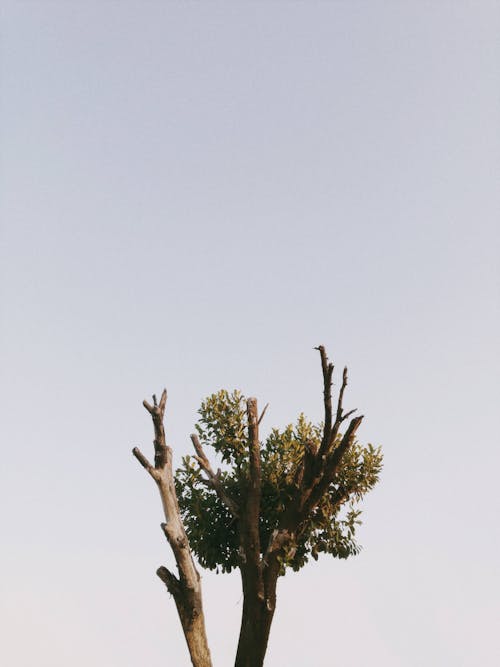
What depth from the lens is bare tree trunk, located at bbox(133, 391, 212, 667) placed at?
13.9 meters

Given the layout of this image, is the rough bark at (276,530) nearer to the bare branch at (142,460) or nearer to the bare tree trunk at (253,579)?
the bare tree trunk at (253,579)

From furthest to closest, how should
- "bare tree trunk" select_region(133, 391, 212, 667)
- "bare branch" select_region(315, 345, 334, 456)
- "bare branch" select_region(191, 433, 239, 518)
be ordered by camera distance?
"bare branch" select_region(191, 433, 239, 518) < "bare branch" select_region(315, 345, 334, 456) < "bare tree trunk" select_region(133, 391, 212, 667)

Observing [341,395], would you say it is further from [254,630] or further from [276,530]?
[254,630]

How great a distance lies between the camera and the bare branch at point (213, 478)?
16.9 meters

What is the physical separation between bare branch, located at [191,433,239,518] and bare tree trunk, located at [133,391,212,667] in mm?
2816

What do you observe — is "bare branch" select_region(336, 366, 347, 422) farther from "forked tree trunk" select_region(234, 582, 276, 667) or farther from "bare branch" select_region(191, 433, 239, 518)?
"forked tree trunk" select_region(234, 582, 276, 667)

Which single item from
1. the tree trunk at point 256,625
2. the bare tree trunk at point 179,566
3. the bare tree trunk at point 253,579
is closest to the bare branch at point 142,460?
the bare tree trunk at point 179,566

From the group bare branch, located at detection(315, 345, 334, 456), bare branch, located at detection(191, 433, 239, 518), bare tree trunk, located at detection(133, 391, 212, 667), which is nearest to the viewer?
bare tree trunk, located at detection(133, 391, 212, 667)

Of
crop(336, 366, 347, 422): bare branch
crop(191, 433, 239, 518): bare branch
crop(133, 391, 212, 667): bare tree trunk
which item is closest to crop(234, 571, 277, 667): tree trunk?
Result: crop(133, 391, 212, 667): bare tree trunk

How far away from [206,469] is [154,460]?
3126 mm

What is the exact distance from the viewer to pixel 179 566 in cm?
1391

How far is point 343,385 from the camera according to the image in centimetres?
1490

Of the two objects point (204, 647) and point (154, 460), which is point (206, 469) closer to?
point (154, 460)

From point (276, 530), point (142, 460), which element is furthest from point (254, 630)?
point (142, 460)
